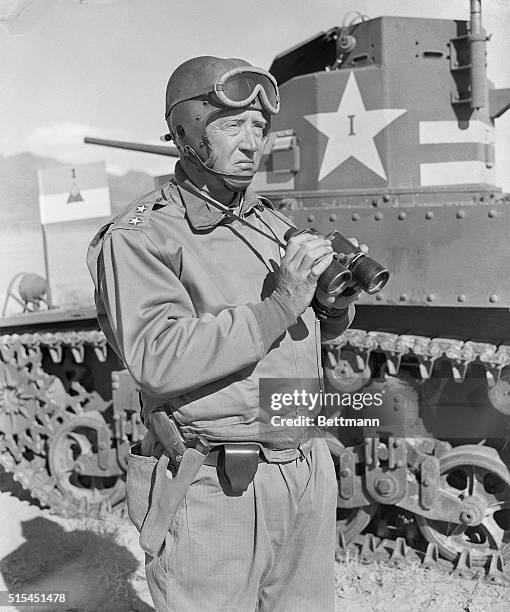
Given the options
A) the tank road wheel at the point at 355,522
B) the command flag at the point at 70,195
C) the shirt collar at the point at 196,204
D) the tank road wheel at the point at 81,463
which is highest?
the command flag at the point at 70,195

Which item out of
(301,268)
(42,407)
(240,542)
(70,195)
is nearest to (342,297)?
(301,268)

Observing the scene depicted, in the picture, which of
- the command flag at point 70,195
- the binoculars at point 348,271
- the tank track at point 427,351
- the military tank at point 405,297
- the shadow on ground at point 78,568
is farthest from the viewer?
the command flag at point 70,195

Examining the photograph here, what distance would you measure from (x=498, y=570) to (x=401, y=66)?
3462 mm

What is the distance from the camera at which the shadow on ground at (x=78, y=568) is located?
4578mm

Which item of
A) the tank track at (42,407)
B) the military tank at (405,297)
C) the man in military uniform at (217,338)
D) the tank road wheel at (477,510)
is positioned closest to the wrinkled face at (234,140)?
the man in military uniform at (217,338)

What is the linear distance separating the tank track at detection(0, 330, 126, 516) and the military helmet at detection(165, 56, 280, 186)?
3801 mm

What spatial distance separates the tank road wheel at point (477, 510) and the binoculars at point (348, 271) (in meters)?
2.88

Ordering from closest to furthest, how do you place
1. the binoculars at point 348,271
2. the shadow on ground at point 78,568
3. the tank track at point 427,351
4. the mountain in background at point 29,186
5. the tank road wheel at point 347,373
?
the binoculars at point 348,271 < the tank track at point 427,351 < the shadow on ground at point 78,568 < the tank road wheel at point 347,373 < the mountain in background at point 29,186

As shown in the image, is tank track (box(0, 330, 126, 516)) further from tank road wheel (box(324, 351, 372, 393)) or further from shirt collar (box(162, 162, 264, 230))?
shirt collar (box(162, 162, 264, 230))

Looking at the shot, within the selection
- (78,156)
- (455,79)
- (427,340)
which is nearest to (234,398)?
(427,340)

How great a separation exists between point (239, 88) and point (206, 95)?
98mm

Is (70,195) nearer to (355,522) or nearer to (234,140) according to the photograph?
(355,522)

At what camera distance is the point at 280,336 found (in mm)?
2037

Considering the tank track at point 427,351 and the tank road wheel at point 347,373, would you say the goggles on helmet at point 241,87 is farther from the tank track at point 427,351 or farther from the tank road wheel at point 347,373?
the tank road wheel at point 347,373
